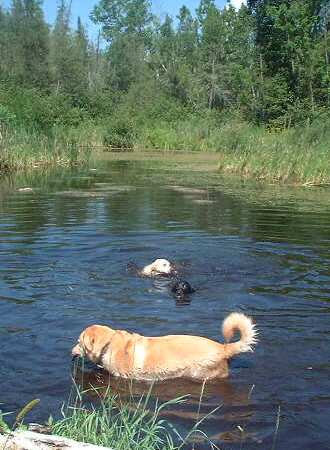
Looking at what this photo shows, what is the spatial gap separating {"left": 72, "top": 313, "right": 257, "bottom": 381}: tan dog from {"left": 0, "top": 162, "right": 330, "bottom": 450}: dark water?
15 cm

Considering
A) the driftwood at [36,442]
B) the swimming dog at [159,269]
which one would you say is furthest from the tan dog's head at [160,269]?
the driftwood at [36,442]

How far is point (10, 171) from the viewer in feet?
72.7

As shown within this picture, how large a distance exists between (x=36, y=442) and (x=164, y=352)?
2.13 metres

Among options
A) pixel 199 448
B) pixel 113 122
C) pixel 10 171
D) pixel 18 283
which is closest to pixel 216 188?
pixel 10 171

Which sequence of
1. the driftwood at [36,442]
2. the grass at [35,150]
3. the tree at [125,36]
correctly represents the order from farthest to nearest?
the tree at [125,36]
the grass at [35,150]
the driftwood at [36,442]

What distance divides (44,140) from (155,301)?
1828cm

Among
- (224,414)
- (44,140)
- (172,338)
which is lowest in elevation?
(224,414)

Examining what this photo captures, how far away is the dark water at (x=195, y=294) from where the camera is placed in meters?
4.48

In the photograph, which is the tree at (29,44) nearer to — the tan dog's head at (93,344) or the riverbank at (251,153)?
the riverbank at (251,153)

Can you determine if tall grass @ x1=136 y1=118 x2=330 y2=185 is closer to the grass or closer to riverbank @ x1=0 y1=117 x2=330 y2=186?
riverbank @ x1=0 y1=117 x2=330 y2=186

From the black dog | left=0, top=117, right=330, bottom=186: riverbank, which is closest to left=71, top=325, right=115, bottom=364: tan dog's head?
the black dog

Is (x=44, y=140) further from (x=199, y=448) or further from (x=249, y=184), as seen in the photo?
(x=199, y=448)

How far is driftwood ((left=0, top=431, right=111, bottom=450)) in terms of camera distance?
2748mm

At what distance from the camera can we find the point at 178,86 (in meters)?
60.0
